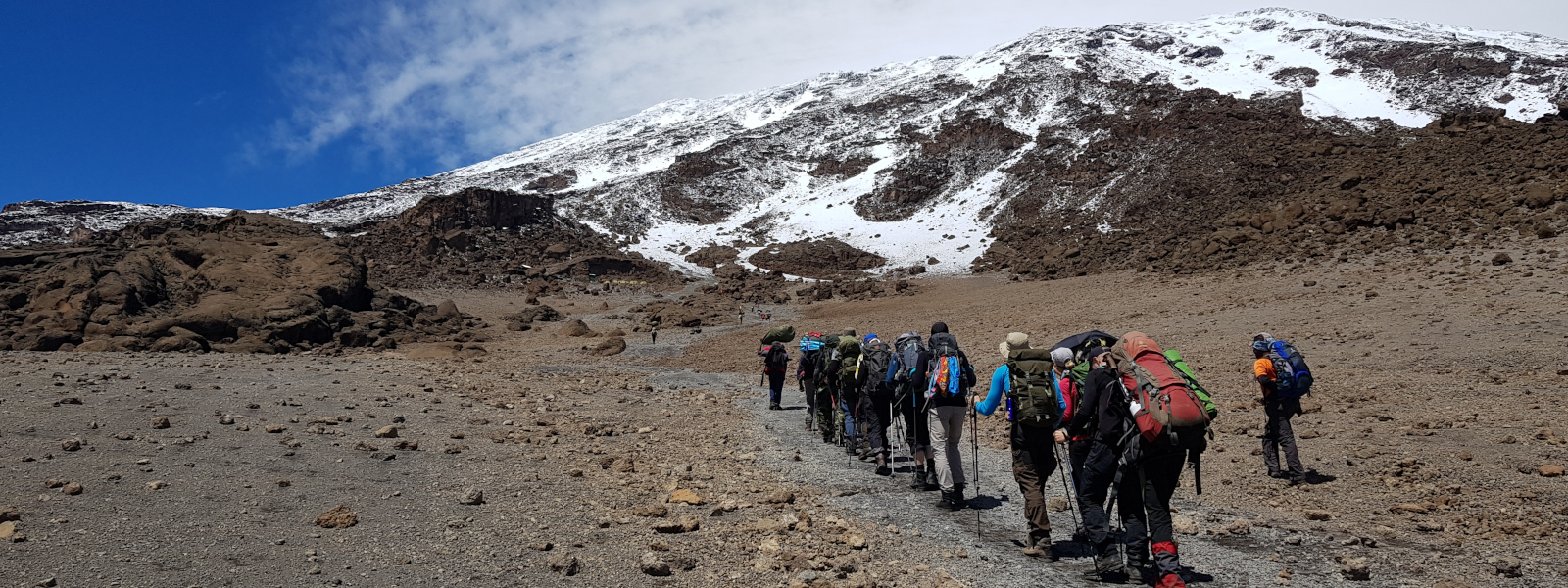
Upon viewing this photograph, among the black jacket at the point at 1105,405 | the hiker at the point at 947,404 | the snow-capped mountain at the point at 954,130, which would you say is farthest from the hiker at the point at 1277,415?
the snow-capped mountain at the point at 954,130

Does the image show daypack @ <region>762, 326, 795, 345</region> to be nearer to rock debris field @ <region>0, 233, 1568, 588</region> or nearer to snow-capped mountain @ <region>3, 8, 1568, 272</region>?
rock debris field @ <region>0, 233, 1568, 588</region>

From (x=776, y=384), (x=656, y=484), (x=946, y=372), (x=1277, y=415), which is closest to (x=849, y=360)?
(x=946, y=372)

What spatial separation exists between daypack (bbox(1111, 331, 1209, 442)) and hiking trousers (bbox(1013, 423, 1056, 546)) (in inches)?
42.0

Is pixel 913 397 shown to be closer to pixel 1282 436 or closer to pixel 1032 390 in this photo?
pixel 1032 390

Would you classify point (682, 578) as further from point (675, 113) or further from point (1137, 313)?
point (675, 113)

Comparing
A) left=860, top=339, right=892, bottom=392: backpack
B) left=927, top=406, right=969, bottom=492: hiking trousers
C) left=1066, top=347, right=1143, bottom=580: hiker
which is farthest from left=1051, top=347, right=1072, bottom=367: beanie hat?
left=860, top=339, right=892, bottom=392: backpack

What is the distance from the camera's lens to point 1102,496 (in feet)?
17.0

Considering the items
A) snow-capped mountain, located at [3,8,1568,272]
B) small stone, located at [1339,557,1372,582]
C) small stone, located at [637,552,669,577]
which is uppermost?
snow-capped mountain, located at [3,8,1568,272]

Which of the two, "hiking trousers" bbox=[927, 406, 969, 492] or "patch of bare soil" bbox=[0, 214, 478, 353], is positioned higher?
"patch of bare soil" bbox=[0, 214, 478, 353]

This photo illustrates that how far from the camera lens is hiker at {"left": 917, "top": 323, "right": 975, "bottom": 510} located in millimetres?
6934

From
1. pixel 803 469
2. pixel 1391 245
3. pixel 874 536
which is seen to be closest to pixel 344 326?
pixel 803 469

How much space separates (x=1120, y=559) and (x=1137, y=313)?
2227 centimetres

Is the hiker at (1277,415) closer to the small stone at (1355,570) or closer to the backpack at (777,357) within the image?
the small stone at (1355,570)

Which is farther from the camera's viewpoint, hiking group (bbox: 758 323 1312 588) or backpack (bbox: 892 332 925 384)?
backpack (bbox: 892 332 925 384)
